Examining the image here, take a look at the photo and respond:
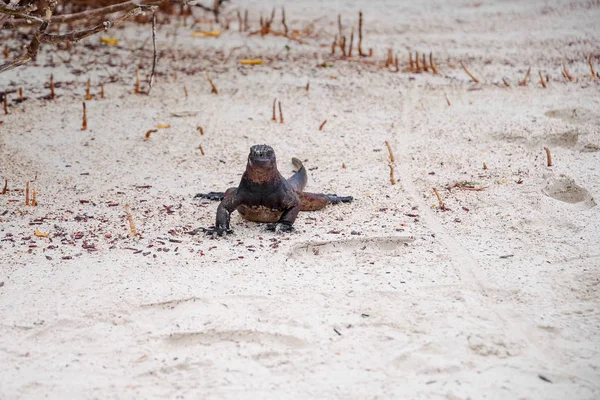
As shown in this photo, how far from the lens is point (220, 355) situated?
143 inches

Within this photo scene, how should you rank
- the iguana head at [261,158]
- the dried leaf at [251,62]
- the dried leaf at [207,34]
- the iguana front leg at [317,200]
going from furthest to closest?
the dried leaf at [207,34] → the dried leaf at [251,62] → the iguana front leg at [317,200] → the iguana head at [261,158]

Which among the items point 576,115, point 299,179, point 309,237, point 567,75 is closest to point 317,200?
point 299,179

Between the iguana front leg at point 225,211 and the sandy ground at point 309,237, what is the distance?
0.51 ft

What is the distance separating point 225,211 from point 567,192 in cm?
248

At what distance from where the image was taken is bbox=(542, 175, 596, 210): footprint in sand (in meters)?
5.36

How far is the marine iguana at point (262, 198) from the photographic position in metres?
5.00

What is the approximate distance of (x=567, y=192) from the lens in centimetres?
548

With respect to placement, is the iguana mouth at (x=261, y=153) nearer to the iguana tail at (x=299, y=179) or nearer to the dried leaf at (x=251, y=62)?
the iguana tail at (x=299, y=179)

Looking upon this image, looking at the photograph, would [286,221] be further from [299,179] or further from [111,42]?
[111,42]

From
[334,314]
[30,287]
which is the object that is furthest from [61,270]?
[334,314]

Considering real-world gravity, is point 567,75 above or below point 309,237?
above

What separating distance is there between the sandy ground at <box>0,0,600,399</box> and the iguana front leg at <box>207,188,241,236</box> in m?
0.15

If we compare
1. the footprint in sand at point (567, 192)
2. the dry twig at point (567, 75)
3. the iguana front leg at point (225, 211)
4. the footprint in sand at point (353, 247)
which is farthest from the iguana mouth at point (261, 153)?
the dry twig at point (567, 75)

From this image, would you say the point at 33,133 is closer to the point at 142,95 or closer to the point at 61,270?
the point at 142,95
